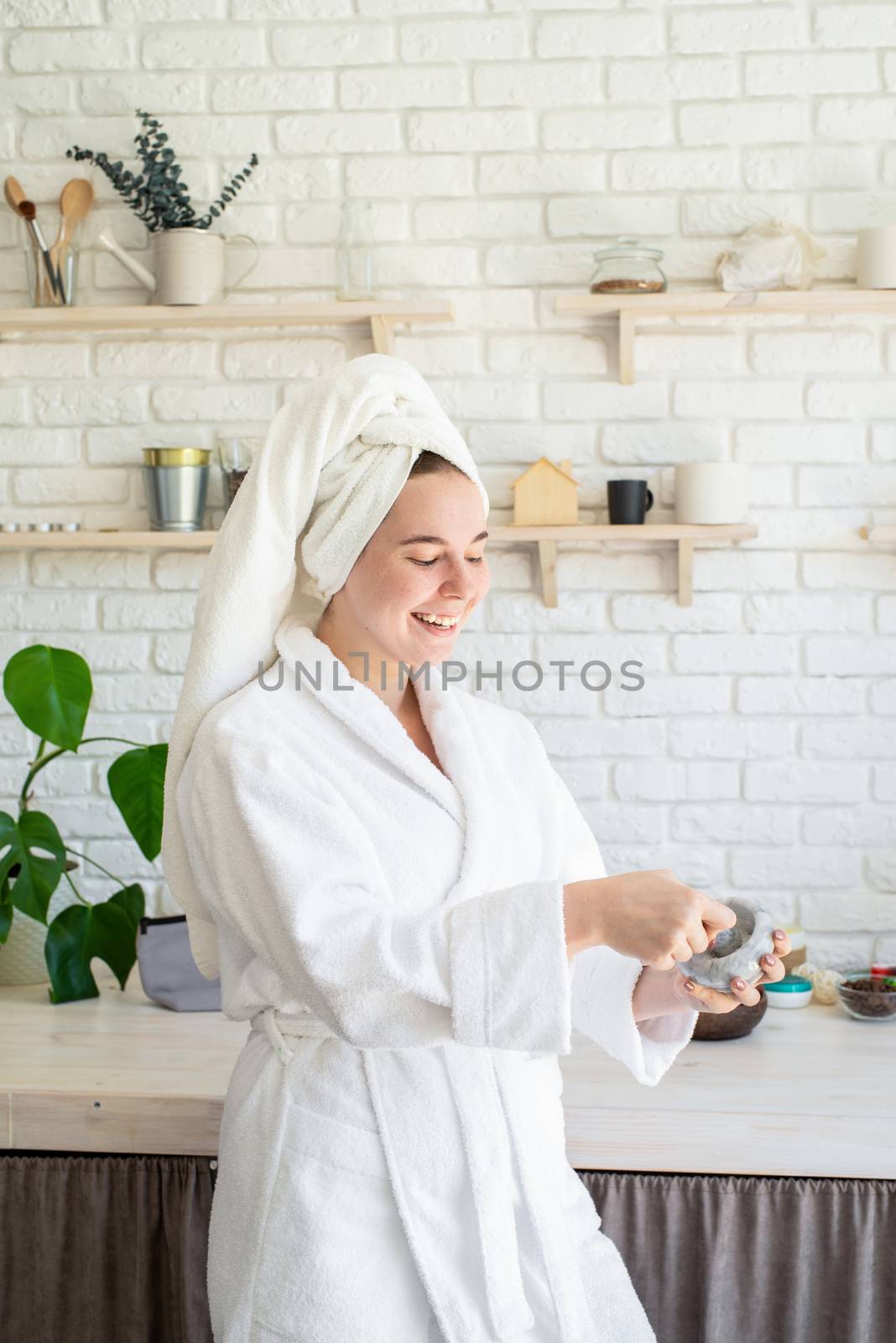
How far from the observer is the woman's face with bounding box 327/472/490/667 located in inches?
58.0

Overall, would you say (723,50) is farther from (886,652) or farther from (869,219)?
(886,652)

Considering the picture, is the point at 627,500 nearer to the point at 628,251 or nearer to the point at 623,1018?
the point at 628,251

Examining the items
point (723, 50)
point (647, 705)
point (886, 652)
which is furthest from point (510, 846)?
point (723, 50)

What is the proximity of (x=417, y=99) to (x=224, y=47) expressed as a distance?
15.4 inches

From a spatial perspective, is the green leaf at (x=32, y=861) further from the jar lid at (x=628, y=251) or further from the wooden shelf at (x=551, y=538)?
the jar lid at (x=628, y=251)

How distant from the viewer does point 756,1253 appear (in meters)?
1.88

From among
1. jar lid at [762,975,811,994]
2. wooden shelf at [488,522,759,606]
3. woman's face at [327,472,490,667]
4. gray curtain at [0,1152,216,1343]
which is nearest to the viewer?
woman's face at [327,472,490,667]

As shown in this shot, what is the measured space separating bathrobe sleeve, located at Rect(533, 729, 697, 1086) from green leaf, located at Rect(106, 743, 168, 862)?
38.5 inches

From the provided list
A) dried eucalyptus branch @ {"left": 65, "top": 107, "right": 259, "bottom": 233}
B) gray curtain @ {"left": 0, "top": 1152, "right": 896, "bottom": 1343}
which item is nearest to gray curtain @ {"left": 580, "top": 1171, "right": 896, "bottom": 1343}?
gray curtain @ {"left": 0, "top": 1152, "right": 896, "bottom": 1343}

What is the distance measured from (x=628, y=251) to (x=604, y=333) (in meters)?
0.18

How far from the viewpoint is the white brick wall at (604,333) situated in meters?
2.56

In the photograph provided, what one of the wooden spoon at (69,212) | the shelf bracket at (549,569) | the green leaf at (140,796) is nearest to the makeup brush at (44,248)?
the wooden spoon at (69,212)

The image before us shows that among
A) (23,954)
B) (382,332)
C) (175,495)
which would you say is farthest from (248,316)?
(23,954)

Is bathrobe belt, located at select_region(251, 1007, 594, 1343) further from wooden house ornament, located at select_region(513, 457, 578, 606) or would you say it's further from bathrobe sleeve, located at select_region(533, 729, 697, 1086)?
wooden house ornament, located at select_region(513, 457, 578, 606)
